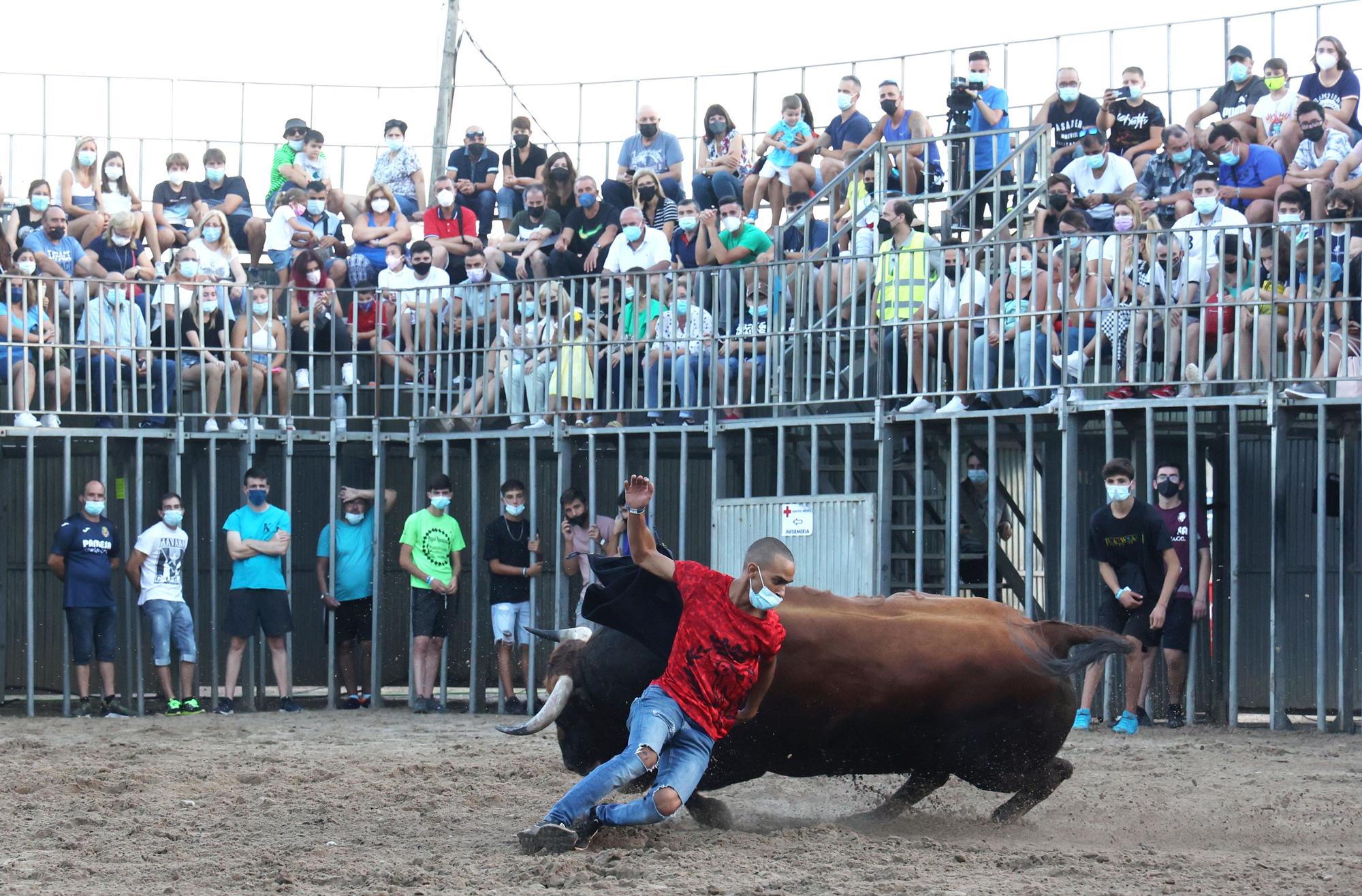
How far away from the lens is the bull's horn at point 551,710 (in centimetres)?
774

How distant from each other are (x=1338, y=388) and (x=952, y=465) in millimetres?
2945

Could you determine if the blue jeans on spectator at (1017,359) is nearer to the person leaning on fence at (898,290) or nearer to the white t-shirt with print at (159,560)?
the person leaning on fence at (898,290)

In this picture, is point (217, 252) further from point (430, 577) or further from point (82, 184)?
point (430, 577)

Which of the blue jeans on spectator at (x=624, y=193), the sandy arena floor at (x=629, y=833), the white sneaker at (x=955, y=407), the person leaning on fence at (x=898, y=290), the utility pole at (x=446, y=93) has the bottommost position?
the sandy arena floor at (x=629, y=833)

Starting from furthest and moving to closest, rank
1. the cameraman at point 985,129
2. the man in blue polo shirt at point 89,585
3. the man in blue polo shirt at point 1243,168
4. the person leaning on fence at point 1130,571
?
1. the cameraman at point 985,129
2. the man in blue polo shirt at point 89,585
3. the man in blue polo shirt at point 1243,168
4. the person leaning on fence at point 1130,571

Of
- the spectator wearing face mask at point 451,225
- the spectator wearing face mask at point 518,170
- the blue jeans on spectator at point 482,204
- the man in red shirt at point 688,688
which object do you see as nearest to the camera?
the man in red shirt at point 688,688

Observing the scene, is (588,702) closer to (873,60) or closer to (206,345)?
(206,345)

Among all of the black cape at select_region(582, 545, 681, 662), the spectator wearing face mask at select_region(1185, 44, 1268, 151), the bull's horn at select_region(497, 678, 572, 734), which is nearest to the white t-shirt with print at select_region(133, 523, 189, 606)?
the bull's horn at select_region(497, 678, 572, 734)

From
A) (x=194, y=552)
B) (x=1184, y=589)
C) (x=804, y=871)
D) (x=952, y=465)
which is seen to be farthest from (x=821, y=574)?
(x=804, y=871)

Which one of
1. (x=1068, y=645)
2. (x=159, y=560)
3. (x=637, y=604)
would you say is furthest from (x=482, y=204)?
(x=1068, y=645)

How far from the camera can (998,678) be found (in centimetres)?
827

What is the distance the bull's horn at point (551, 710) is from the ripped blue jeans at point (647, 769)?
360 millimetres

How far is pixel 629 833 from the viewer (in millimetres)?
7773

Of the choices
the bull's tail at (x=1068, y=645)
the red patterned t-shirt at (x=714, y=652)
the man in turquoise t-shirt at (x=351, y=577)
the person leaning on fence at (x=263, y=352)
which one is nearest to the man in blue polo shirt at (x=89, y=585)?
the person leaning on fence at (x=263, y=352)
